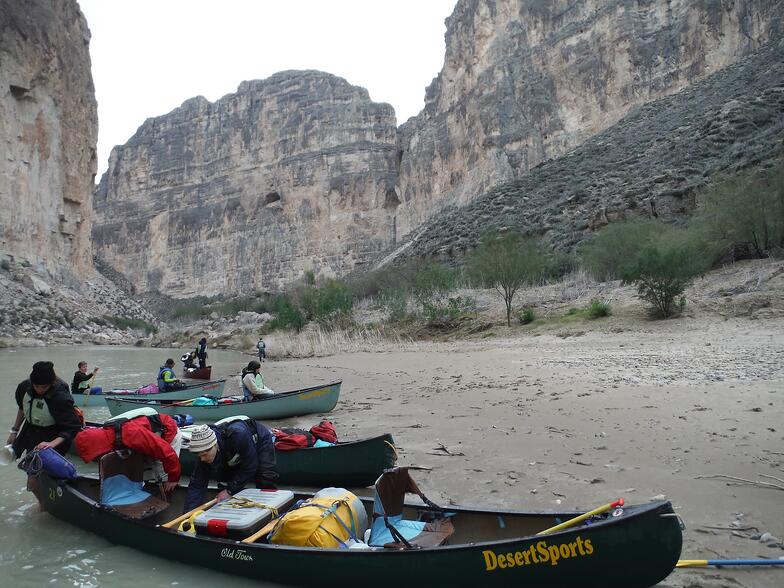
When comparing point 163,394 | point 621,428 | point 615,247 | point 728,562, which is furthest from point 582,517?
point 615,247

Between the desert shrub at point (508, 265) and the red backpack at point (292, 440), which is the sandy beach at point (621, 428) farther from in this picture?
the desert shrub at point (508, 265)

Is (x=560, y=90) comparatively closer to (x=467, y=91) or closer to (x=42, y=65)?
(x=467, y=91)

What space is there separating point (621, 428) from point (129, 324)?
4802cm

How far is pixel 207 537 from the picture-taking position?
341 cm

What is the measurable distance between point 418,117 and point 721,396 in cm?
6721

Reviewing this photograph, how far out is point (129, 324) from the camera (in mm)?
45844

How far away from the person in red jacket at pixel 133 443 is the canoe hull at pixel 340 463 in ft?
3.84

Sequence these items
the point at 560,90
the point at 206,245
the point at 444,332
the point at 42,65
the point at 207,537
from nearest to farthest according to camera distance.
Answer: the point at 207,537
the point at 444,332
the point at 42,65
the point at 560,90
the point at 206,245

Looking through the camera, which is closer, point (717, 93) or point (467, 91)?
point (717, 93)

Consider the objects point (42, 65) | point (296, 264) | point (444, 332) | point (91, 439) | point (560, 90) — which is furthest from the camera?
point (296, 264)

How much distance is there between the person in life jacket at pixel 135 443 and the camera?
417cm

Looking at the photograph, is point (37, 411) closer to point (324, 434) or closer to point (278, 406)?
point (324, 434)

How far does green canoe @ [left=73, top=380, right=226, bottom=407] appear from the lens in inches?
404

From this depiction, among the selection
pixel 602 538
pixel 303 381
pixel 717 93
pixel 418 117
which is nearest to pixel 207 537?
pixel 602 538
